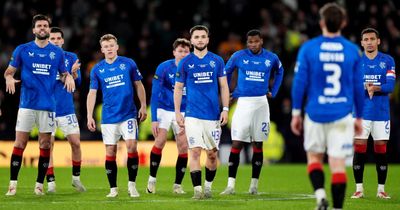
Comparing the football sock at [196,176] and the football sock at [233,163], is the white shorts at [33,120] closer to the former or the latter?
the football sock at [196,176]

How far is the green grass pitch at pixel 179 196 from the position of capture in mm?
11953

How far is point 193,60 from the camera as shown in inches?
500

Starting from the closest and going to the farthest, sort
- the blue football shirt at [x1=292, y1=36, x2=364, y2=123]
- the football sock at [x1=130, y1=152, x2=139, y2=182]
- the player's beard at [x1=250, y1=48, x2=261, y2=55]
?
the blue football shirt at [x1=292, y1=36, x2=364, y2=123]
the football sock at [x1=130, y1=152, x2=139, y2=182]
the player's beard at [x1=250, y1=48, x2=261, y2=55]

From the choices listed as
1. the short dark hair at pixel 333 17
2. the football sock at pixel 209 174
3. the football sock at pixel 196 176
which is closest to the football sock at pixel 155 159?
the football sock at pixel 209 174

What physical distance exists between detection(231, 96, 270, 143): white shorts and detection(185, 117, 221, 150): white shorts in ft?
4.67

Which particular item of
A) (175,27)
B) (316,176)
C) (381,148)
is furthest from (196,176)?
(175,27)

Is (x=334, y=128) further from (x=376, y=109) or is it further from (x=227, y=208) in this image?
(x=376, y=109)

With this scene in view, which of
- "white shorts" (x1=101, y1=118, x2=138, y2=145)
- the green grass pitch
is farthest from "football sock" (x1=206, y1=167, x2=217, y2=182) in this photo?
"white shorts" (x1=101, y1=118, x2=138, y2=145)

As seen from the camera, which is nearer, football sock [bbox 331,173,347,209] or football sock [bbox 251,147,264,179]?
football sock [bbox 331,173,347,209]

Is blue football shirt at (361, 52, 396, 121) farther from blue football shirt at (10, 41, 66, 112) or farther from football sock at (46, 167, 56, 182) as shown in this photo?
football sock at (46, 167, 56, 182)

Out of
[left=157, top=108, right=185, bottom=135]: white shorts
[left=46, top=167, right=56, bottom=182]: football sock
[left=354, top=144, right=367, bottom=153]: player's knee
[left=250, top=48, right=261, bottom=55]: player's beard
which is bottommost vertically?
[left=46, top=167, right=56, bottom=182]: football sock

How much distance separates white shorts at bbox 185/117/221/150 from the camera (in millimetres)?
12578

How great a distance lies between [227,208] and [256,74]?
304cm

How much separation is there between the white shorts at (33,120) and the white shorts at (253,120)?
9.70 ft
